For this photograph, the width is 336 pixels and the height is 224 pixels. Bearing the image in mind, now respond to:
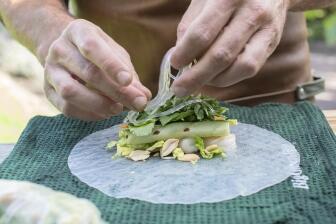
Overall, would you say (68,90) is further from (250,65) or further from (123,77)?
(250,65)

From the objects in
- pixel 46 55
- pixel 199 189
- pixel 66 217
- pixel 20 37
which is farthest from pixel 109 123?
pixel 66 217

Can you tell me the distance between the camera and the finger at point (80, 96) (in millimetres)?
1177

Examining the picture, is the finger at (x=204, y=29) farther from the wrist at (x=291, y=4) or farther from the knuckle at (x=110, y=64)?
the wrist at (x=291, y=4)

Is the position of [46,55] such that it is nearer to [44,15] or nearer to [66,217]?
[44,15]

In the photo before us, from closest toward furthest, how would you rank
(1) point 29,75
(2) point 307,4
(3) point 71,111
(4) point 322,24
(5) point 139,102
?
(5) point 139,102 < (3) point 71,111 < (2) point 307,4 < (1) point 29,75 < (4) point 322,24

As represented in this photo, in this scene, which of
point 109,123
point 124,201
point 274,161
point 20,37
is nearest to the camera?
point 124,201

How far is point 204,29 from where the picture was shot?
1.05 m

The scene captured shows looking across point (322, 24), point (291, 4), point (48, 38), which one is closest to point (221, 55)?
point (291, 4)

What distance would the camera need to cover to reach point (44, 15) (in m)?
1.38

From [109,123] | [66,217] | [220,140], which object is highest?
[66,217]

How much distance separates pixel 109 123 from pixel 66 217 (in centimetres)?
56

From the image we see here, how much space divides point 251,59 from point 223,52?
0.05 meters

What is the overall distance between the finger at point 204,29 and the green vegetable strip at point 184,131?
6.3 inches

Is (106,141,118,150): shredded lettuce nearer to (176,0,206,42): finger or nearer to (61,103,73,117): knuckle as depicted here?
(61,103,73,117): knuckle
